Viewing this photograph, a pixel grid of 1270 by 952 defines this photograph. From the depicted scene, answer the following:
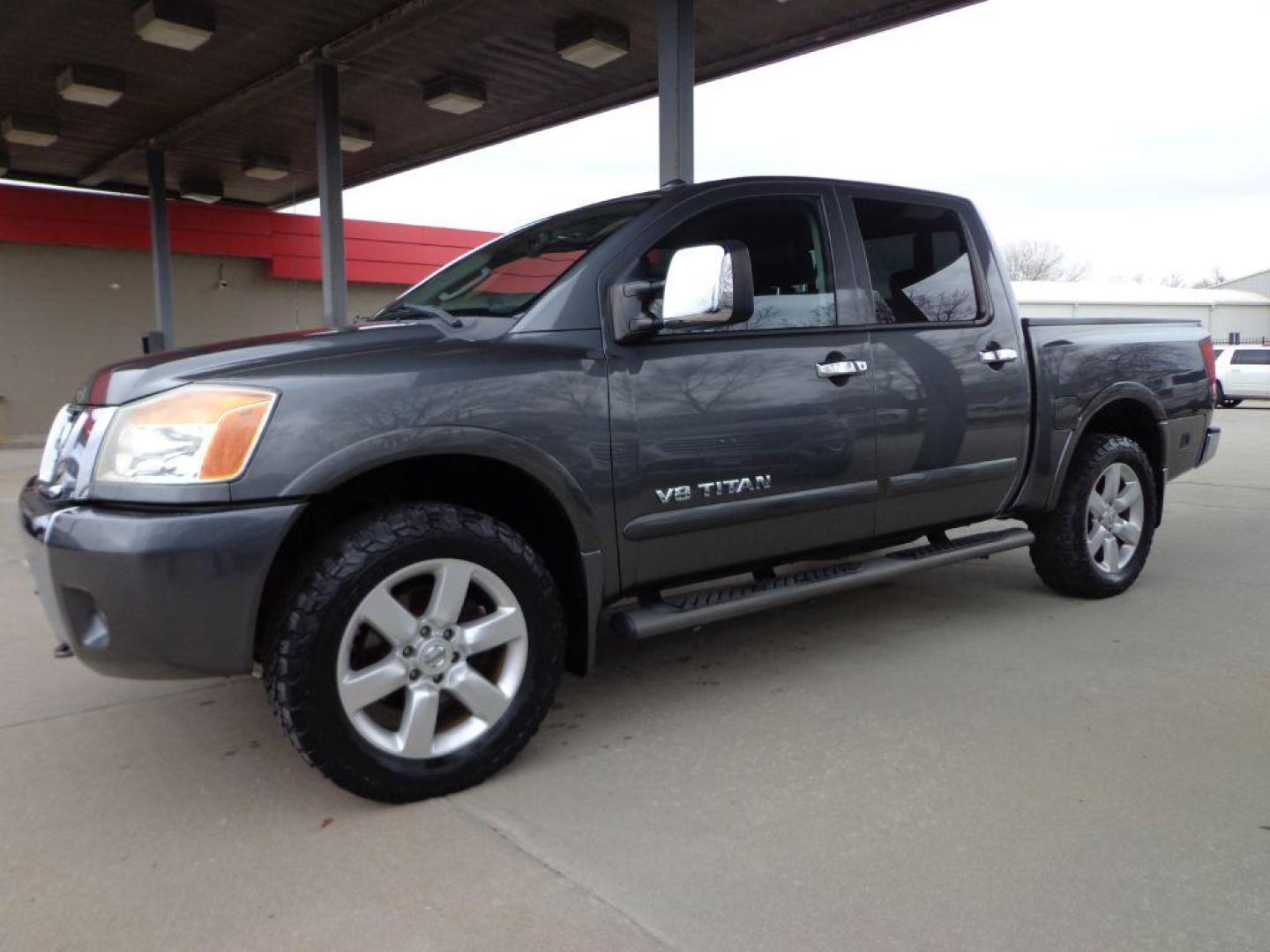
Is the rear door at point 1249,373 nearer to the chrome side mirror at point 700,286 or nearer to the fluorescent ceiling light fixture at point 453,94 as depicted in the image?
the fluorescent ceiling light fixture at point 453,94

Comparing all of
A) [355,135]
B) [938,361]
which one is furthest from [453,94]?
[938,361]

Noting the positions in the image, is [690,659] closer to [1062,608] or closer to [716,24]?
[1062,608]

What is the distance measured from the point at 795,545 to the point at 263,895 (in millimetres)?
1978

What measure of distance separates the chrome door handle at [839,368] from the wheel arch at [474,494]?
1039 millimetres

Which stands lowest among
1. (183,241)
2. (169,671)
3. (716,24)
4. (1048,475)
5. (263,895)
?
(263,895)

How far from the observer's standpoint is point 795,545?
3383 mm

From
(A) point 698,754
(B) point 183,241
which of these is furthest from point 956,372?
(B) point 183,241

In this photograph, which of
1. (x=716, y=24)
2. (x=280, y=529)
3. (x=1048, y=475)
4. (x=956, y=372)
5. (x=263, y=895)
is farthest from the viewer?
(x=716, y=24)

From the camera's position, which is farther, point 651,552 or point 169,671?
point 651,552

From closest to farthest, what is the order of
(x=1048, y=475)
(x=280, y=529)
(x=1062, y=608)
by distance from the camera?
(x=280, y=529) < (x=1048, y=475) < (x=1062, y=608)

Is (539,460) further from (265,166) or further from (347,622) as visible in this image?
(265,166)

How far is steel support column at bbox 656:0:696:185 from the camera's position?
869cm

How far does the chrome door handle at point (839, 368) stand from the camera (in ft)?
11.0

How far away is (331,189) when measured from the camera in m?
12.4
